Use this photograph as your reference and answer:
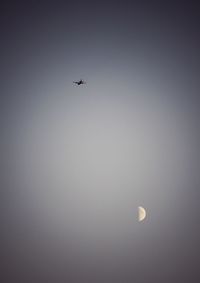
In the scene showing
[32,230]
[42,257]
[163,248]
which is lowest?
[163,248]

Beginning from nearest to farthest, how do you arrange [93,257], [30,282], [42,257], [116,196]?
[30,282] → [42,257] → [93,257] → [116,196]

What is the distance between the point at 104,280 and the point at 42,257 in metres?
4.86

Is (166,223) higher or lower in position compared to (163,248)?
higher

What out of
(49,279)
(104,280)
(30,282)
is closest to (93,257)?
(104,280)

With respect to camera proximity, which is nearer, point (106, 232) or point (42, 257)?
point (42, 257)

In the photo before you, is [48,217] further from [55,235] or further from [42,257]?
[42,257]

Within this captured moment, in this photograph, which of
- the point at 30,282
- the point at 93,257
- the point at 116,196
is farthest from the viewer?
the point at 116,196

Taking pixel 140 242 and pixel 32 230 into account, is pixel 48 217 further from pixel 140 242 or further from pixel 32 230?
pixel 140 242

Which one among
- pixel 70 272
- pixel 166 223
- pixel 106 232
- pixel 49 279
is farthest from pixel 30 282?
pixel 166 223

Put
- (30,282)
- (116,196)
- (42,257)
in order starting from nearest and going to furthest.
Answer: (30,282), (42,257), (116,196)

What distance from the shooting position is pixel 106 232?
26.2 m

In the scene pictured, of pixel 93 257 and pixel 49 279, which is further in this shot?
pixel 93 257

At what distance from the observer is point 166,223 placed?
24.7m

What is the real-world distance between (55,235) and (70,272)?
9.51ft
